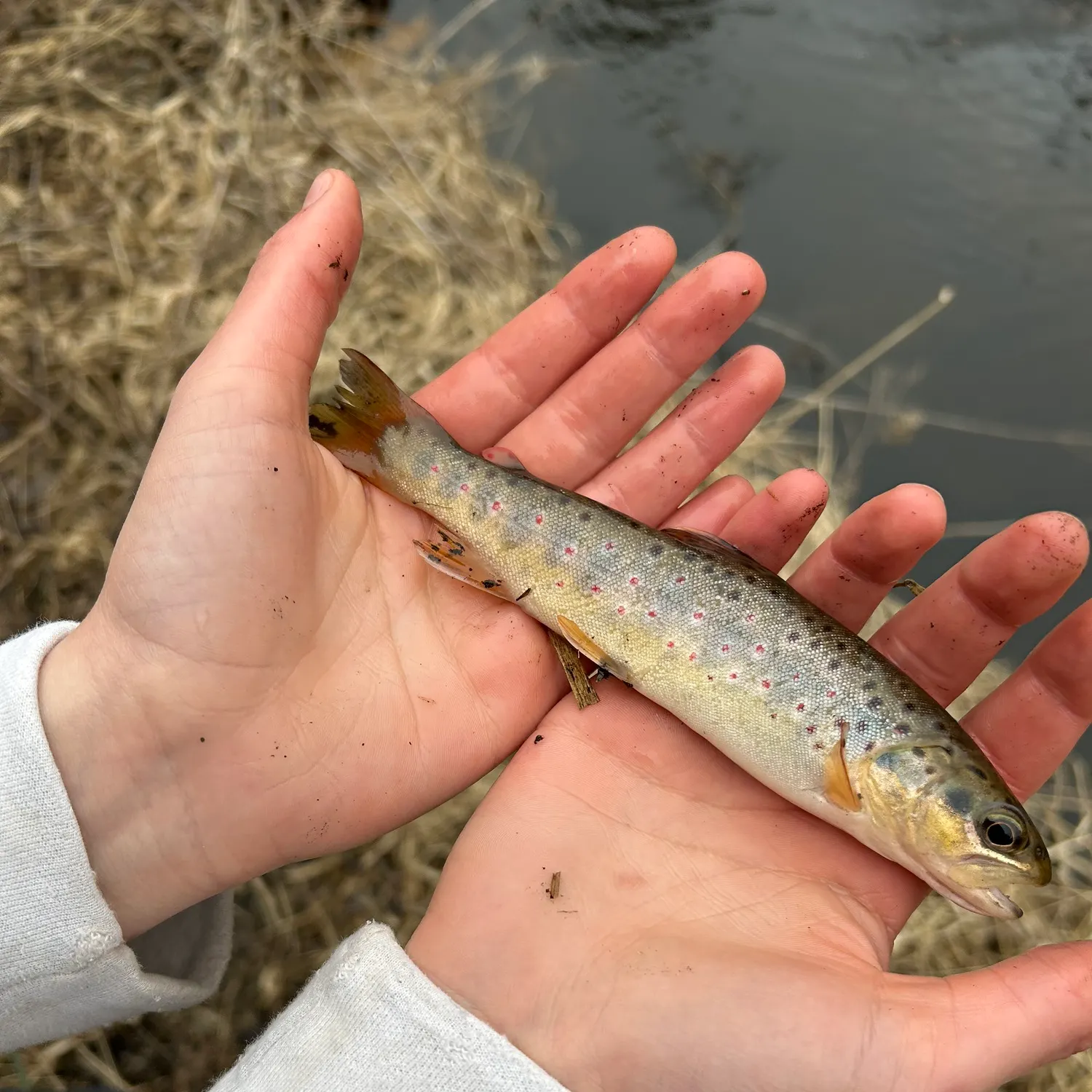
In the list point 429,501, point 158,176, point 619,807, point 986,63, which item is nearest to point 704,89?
point 986,63

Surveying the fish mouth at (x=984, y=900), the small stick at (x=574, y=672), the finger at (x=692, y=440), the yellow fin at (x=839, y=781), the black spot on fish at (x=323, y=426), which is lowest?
the fish mouth at (x=984, y=900)

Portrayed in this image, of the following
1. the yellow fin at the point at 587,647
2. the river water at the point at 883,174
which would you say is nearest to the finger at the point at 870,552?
the yellow fin at the point at 587,647

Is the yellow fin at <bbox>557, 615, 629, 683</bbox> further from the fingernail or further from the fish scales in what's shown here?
the fingernail

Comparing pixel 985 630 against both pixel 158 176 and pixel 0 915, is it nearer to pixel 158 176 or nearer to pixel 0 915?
pixel 0 915

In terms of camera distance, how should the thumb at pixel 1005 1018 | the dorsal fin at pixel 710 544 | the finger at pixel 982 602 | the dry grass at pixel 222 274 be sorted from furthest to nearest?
the dry grass at pixel 222 274 < the dorsal fin at pixel 710 544 < the finger at pixel 982 602 < the thumb at pixel 1005 1018

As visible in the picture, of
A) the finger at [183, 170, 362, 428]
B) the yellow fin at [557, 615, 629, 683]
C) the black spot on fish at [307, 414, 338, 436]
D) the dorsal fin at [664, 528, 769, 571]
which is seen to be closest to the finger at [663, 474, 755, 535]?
the dorsal fin at [664, 528, 769, 571]

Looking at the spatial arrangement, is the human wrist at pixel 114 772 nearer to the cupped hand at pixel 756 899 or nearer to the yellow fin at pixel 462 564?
the cupped hand at pixel 756 899
